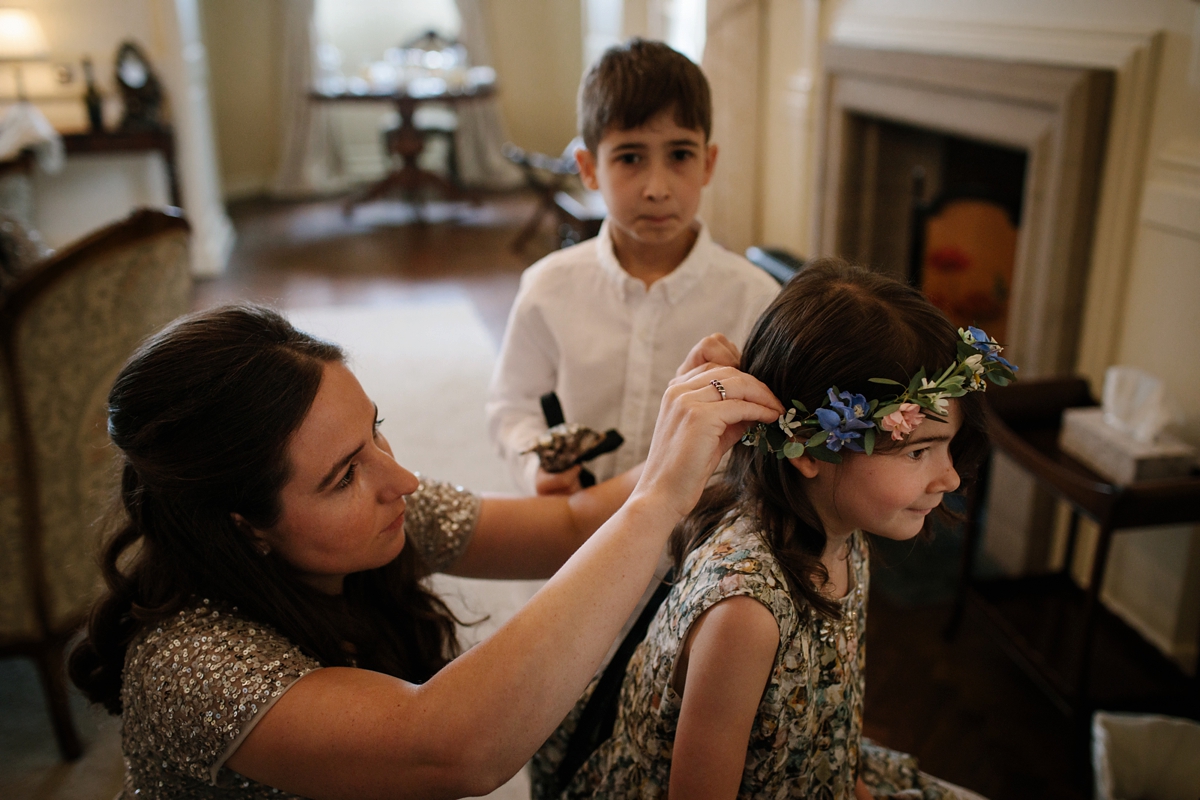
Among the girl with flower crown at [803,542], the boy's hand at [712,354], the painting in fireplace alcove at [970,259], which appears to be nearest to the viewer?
the girl with flower crown at [803,542]

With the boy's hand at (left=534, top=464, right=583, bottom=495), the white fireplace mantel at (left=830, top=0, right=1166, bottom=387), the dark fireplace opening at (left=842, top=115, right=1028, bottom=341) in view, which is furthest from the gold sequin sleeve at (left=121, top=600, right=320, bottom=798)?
the dark fireplace opening at (left=842, top=115, right=1028, bottom=341)

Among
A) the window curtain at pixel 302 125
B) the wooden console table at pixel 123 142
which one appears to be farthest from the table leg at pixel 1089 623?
the window curtain at pixel 302 125

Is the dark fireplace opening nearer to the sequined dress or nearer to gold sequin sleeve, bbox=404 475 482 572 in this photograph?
gold sequin sleeve, bbox=404 475 482 572

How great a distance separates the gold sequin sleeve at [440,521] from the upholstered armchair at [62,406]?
3.09 ft

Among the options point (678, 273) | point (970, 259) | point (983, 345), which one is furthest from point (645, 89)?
point (970, 259)

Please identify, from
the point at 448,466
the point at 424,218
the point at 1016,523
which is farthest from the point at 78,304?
the point at 424,218

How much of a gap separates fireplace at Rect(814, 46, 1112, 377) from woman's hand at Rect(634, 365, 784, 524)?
166 centimetres

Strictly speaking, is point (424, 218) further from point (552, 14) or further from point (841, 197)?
point (841, 197)

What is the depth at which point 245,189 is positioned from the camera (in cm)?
816

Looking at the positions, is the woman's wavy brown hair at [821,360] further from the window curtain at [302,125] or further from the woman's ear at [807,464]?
the window curtain at [302,125]

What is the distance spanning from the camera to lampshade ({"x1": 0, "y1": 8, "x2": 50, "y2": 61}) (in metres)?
4.94

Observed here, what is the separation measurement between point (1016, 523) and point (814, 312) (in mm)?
1825

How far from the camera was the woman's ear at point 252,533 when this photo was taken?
102cm

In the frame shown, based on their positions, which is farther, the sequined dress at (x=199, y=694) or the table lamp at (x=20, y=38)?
the table lamp at (x=20, y=38)
